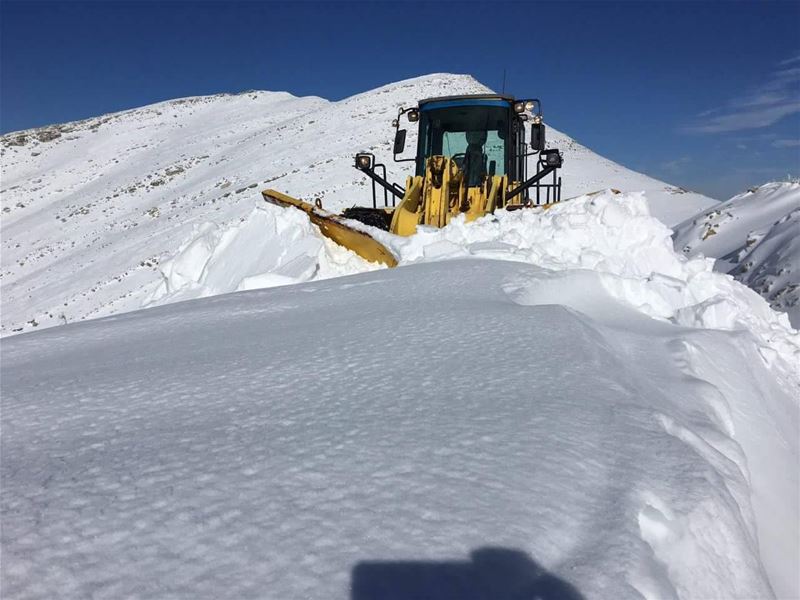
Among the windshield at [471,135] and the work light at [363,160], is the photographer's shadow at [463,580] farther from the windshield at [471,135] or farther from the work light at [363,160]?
the windshield at [471,135]

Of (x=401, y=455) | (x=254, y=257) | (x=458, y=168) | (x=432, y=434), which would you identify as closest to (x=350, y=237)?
(x=254, y=257)

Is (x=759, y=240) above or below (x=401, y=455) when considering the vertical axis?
above

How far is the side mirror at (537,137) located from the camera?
21.4 feet

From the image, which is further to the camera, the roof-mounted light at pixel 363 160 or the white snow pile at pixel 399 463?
the roof-mounted light at pixel 363 160

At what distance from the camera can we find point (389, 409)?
186 centimetres

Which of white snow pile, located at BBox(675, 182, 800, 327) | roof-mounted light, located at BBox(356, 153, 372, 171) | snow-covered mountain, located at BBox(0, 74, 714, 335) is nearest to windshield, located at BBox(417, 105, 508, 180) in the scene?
roof-mounted light, located at BBox(356, 153, 372, 171)

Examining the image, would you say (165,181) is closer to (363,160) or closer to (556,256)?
(363,160)

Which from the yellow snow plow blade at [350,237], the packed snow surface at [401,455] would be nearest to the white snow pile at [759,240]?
the packed snow surface at [401,455]

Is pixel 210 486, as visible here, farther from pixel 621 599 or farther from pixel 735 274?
pixel 735 274

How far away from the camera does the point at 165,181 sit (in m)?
23.3

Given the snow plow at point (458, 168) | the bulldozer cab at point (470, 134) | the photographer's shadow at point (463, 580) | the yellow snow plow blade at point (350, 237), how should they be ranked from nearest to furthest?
the photographer's shadow at point (463, 580) → the yellow snow plow blade at point (350, 237) → the snow plow at point (458, 168) → the bulldozer cab at point (470, 134)

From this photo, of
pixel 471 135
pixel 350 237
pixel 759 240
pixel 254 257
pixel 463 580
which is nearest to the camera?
pixel 463 580

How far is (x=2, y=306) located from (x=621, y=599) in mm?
14483

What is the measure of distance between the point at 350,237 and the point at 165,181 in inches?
807
